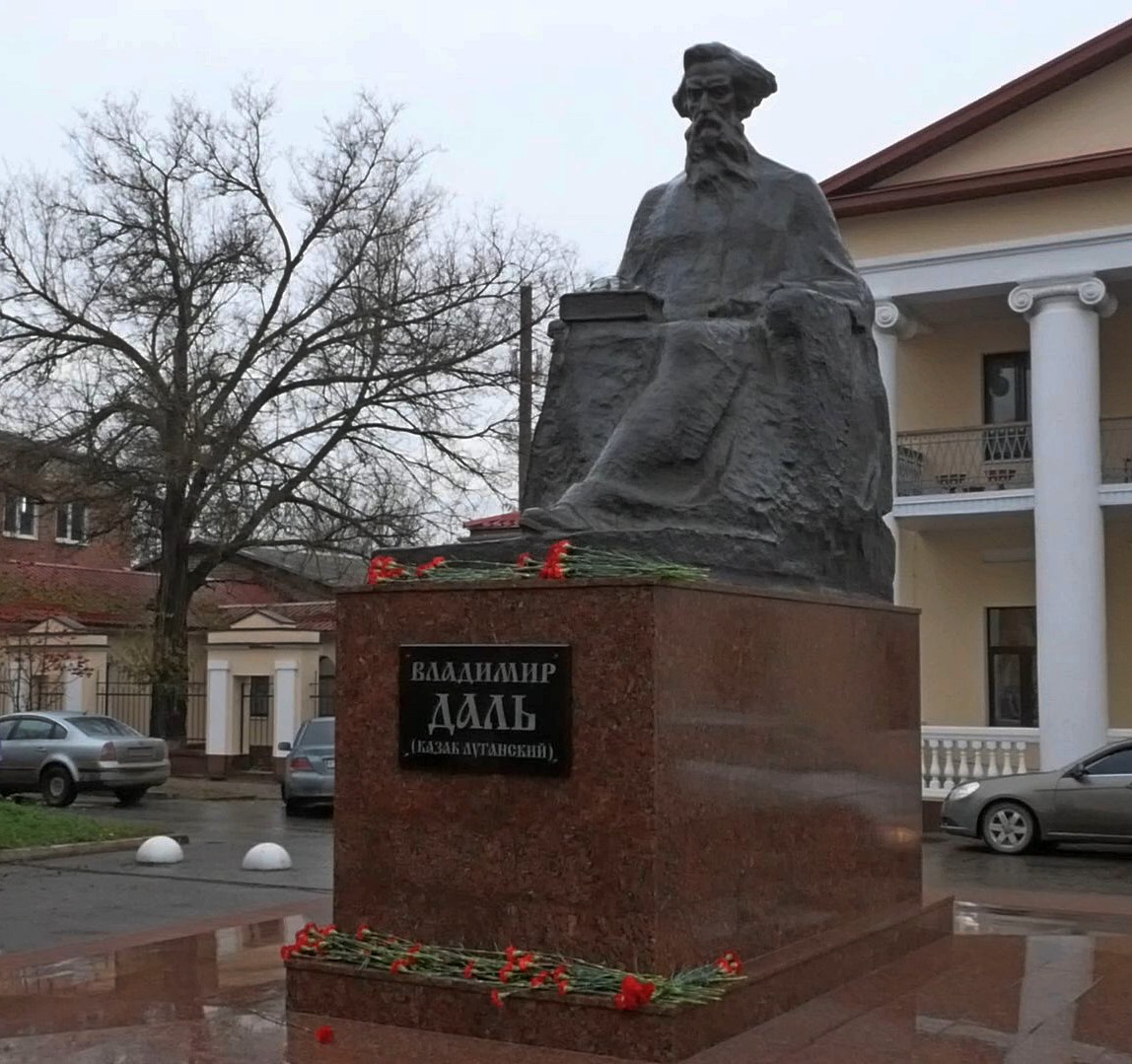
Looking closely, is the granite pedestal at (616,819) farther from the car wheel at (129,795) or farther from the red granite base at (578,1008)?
the car wheel at (129,795)

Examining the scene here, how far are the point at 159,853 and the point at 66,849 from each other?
4.33 feet

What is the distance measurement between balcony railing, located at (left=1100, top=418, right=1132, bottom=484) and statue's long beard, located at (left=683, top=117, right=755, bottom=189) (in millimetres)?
16233

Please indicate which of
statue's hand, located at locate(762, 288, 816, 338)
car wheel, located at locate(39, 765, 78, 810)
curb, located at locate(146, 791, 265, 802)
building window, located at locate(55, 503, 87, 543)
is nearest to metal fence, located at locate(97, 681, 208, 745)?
building window, located at locate(55, 503, 87, 543)

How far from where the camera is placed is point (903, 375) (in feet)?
79.5

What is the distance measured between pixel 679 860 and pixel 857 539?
2.29 m

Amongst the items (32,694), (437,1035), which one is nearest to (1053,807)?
(437,1035)

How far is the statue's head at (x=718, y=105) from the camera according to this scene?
7234 millimetres

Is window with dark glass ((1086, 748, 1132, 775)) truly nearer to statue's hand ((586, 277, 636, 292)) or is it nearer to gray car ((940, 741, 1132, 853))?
gray car ((940, 741, 1132, 853))

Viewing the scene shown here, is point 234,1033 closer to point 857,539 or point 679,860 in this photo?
point 679,860

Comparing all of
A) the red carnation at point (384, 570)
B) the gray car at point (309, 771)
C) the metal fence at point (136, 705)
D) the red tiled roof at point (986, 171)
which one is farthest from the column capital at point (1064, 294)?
the metal fence at point (136, 705)

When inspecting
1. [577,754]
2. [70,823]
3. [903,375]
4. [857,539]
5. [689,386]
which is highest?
[903,375]

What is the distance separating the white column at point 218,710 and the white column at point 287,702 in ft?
3.80

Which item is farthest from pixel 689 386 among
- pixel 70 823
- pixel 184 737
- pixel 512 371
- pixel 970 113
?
pixel 184 737

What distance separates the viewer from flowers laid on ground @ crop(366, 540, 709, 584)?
550 cm
